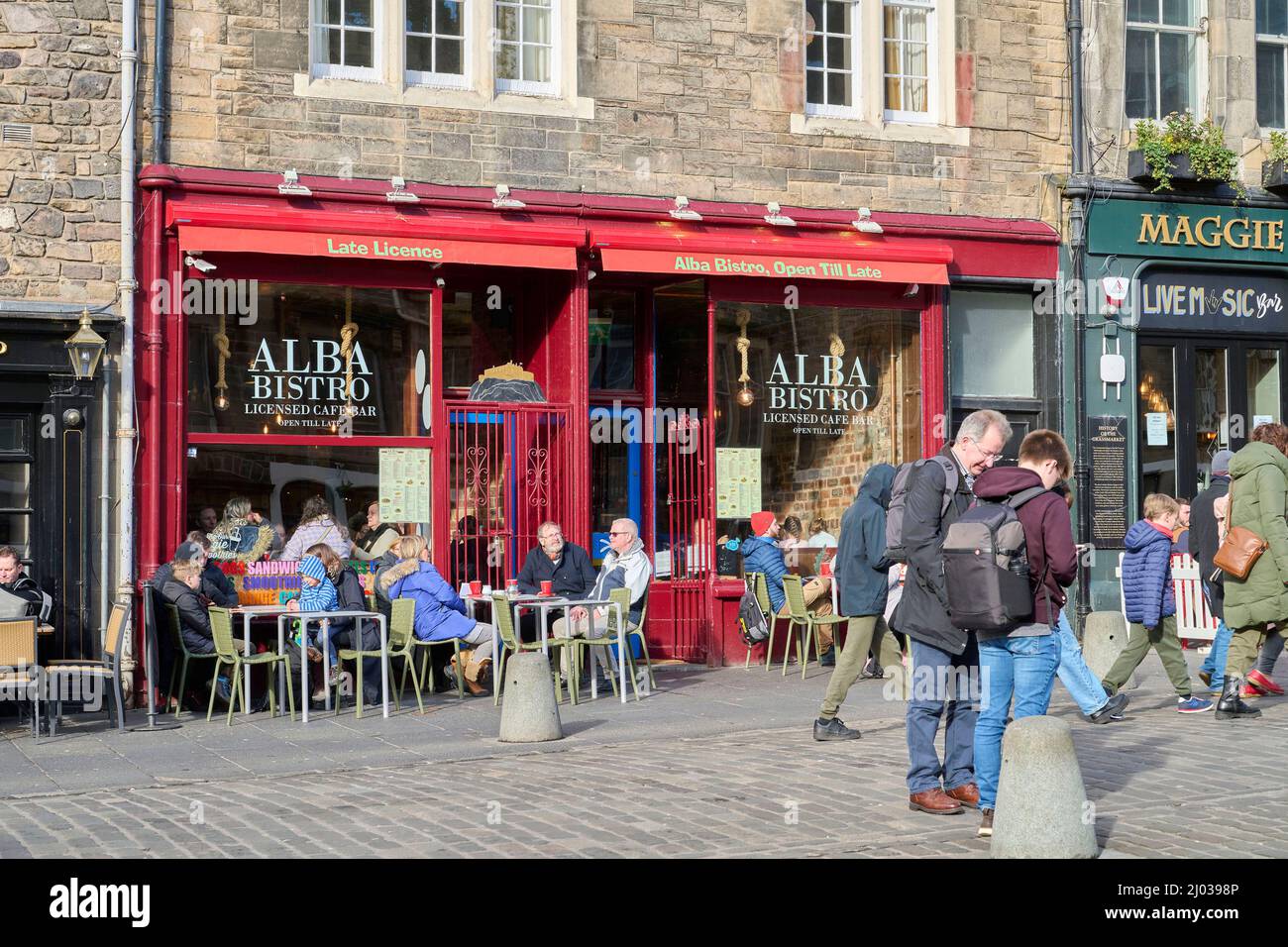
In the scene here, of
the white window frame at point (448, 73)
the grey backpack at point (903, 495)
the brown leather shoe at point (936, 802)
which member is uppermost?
the white window frame at point (448, 73)

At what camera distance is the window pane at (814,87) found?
52.4 ft

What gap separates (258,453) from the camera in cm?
1390

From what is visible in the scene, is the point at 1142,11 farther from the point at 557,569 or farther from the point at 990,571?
the point at 990,571

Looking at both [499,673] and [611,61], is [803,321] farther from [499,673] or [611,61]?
[499,673]

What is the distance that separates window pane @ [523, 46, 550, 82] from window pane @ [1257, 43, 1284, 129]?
24.8ft

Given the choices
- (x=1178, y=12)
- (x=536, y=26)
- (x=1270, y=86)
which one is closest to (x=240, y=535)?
(x=536, y=26)

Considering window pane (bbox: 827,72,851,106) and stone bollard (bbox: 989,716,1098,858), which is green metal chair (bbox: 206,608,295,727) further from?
window pane (bbox: 827,72,851,106)

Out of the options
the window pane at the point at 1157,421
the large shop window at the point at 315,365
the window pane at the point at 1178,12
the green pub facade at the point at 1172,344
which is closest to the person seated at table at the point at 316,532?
the large shop window at the point at 315,365

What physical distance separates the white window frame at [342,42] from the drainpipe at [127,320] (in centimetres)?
148

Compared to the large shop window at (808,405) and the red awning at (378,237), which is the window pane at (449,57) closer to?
the red awning at (378,237)

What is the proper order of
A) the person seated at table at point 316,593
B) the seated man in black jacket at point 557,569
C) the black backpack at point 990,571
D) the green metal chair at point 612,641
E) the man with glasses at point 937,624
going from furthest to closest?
the seated man in black jacket at point 557,569 < the green metal chair at point 612,641 < the person seated at table at point 316,593 < the man with glasses at point 937,624 < the black backpack at point 990,571

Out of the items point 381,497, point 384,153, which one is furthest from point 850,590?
point 384,153

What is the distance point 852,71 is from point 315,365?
19.1 feet

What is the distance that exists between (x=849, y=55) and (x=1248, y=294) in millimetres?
4786
